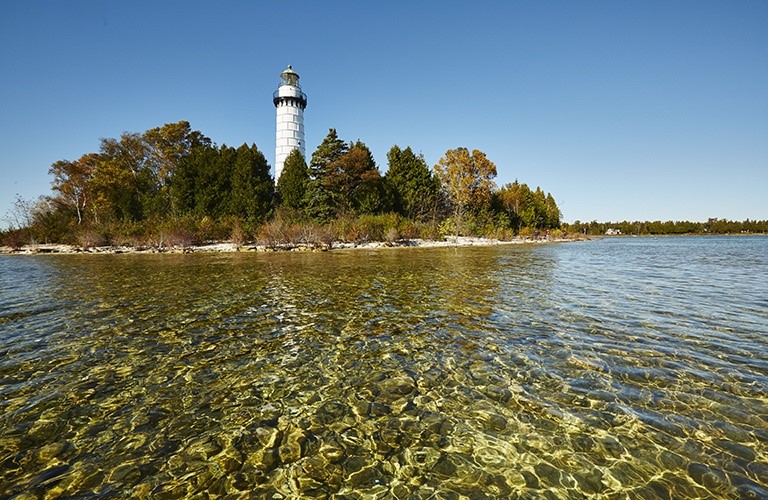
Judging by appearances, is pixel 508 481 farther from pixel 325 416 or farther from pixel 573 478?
pixel 325 416

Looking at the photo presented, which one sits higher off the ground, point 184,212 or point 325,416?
point 184,212

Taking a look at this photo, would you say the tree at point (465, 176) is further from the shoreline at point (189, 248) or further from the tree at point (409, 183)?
the shoreline at point (189, 248)

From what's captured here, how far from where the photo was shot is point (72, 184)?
40.3m

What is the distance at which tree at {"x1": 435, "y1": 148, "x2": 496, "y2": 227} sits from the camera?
1892 inches

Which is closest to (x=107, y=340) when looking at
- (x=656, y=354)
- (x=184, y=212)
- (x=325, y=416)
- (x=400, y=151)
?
Result: (x=325, y=416)

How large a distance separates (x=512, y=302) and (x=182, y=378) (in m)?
7.52

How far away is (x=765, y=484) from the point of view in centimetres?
268

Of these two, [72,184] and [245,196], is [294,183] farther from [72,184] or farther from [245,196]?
[72,184]

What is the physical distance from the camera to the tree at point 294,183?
3931 centimetres

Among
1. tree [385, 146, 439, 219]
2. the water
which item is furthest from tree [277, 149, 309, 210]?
the water

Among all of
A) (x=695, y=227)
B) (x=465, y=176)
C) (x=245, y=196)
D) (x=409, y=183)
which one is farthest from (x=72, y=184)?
(x=695, y=227)

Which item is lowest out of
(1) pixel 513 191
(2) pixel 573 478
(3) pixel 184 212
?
(2) pixel 573 478

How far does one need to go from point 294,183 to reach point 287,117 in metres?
16.1

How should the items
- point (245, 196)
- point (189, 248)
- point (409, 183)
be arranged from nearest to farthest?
point (189, 248)
point (245, 196)
point (409, 183)
